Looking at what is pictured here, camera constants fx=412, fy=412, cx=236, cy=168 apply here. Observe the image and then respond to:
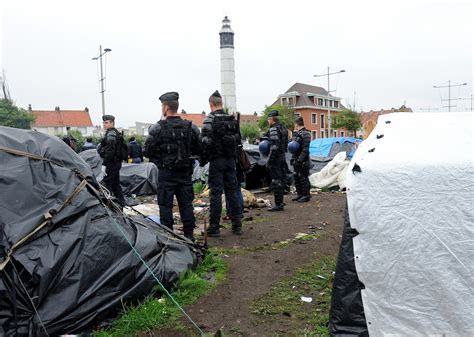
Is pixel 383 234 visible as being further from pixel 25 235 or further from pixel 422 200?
pixel 25 235

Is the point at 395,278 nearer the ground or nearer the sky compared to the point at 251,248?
nearer the sky

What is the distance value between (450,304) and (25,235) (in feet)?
9.79

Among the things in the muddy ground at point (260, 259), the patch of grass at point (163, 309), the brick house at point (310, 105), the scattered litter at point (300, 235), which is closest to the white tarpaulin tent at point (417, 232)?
the muddy ground at point (260, 259)

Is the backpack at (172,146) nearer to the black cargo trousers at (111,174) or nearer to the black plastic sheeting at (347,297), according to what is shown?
the black plastic sheeting at (347,297)

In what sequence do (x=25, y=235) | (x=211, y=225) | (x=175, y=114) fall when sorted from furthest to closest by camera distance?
(x=211, y=225)
(x=175, y=114)
(x=25, y=235)

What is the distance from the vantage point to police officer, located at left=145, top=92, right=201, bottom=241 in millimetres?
5086

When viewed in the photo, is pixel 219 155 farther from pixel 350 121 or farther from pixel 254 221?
pixel 350 121

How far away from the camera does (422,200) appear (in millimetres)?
2605

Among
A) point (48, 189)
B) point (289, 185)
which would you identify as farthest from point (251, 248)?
point (289, 185)

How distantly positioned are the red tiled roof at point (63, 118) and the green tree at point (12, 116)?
1973 centimetres

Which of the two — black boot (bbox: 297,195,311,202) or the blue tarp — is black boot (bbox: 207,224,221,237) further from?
the blue tarp

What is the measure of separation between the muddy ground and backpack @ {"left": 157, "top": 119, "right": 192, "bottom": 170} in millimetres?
1301

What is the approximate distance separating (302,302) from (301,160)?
5.80 metres

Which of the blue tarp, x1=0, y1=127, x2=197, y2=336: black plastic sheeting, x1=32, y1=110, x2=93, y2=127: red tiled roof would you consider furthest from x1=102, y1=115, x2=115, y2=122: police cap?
x1=32, y1=110, x2=93, y2=127: red tiled roof
